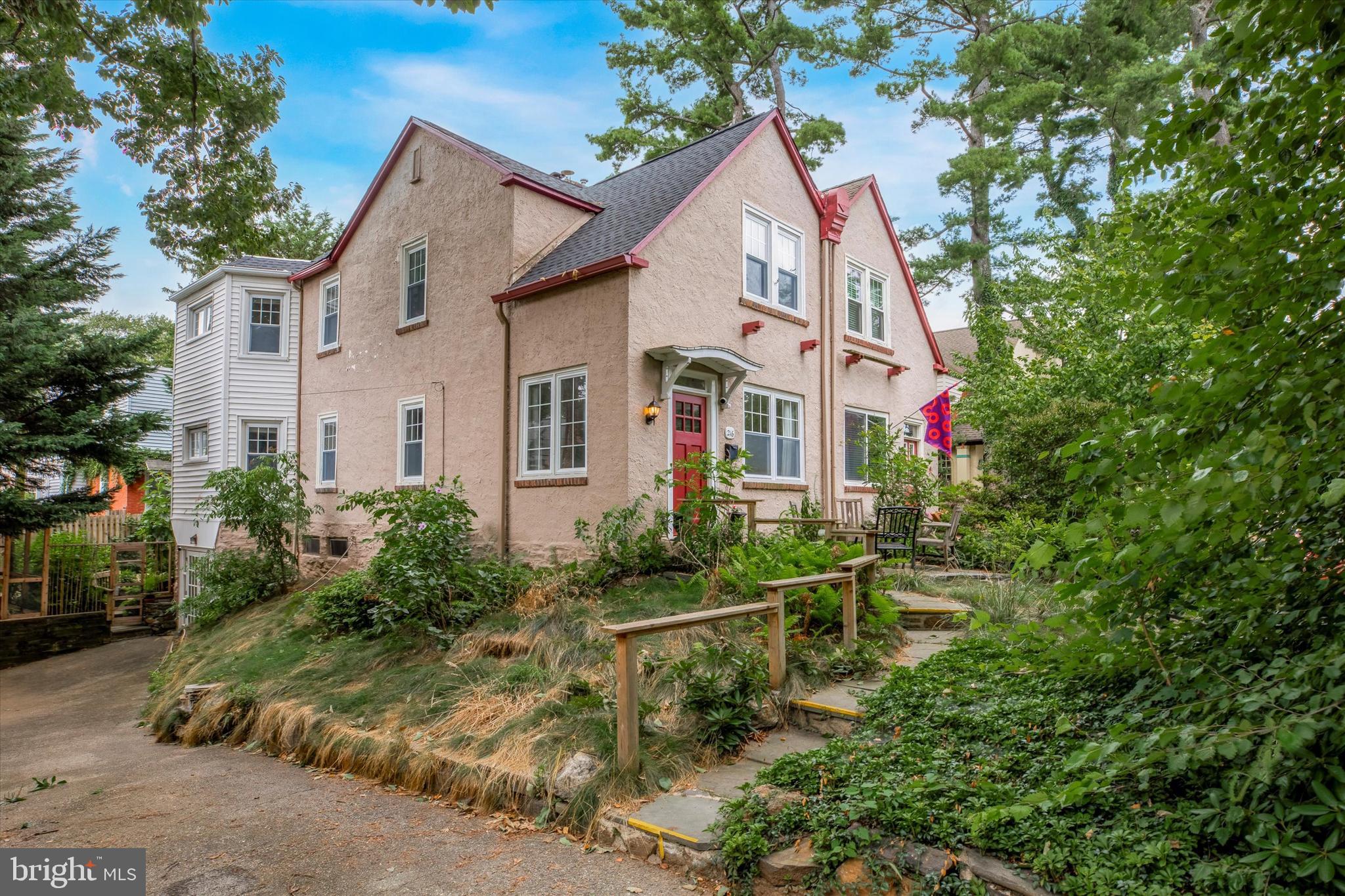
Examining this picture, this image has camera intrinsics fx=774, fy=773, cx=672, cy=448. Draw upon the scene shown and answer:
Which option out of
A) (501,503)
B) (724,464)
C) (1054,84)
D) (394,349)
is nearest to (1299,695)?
(724,464)

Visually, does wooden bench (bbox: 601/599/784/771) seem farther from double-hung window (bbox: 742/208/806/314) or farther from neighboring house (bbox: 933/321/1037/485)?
neighboring house (bbox: 933/321/1037/485)

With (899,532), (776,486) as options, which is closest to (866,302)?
(776,486)

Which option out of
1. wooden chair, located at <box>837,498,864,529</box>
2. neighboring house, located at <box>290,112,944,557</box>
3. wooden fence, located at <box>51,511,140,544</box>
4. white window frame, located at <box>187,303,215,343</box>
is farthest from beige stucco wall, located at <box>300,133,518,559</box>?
wooden fence, located at <box>51,511,140,544</box>

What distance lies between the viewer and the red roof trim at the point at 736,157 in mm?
10281

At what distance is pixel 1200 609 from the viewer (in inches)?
147

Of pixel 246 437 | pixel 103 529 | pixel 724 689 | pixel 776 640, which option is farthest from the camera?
pixel 103 529

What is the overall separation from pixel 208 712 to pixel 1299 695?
31.6ft

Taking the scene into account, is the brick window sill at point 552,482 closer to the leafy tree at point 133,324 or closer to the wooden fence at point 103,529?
the wooden fence at point 103,529

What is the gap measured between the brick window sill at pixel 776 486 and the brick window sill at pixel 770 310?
265 centimetres

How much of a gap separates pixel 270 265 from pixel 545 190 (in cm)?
933

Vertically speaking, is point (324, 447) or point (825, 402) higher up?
point (825, 402)

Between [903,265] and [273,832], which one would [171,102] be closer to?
[273,832]

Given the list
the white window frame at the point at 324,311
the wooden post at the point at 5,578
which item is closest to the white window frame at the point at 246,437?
the white window frame at the point at 324,311

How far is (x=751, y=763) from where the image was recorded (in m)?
5.06
